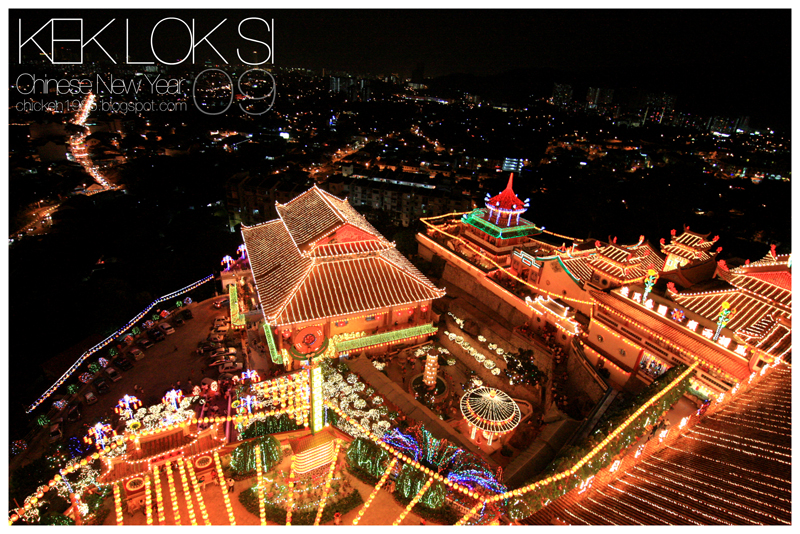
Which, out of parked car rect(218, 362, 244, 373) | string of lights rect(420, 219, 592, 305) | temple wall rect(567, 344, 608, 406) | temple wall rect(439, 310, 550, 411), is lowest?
parked car rect(218, 362, 244, 373)

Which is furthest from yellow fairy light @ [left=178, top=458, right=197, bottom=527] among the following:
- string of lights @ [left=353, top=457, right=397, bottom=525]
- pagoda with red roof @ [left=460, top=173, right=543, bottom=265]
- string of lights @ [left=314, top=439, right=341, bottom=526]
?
pagoda with red roof @ [left=460, top=173, right=543, bottom=265]

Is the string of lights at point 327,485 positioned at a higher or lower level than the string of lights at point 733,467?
lower

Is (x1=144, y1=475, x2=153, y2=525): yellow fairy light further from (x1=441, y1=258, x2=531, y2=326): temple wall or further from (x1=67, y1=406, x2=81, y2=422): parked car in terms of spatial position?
(x1=441, y1=258, x2=531, y2=326): temple wall

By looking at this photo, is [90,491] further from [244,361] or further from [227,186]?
[227,186]

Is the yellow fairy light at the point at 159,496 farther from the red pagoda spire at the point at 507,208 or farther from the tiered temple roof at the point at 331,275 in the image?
the red pagoda spire at the point at 507,208

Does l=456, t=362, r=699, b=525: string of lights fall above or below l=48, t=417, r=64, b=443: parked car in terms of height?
above

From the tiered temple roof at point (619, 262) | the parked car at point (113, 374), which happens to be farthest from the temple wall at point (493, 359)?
the parked car at point (113, 374)

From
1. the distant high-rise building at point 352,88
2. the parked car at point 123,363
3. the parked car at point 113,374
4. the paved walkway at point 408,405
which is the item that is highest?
the distant high-rise building at point 352,88
